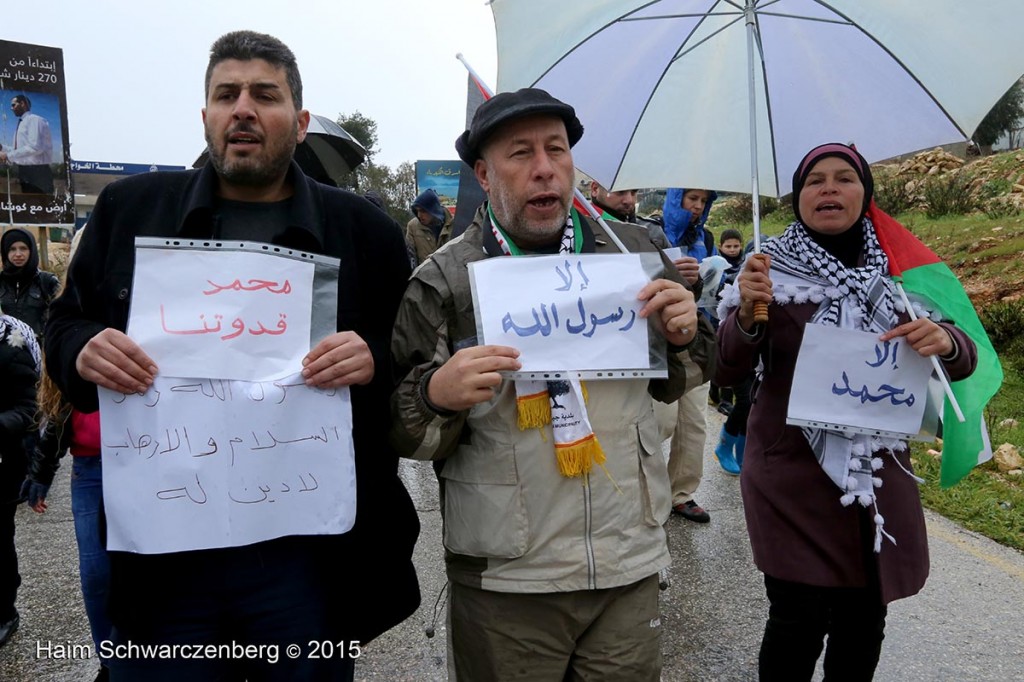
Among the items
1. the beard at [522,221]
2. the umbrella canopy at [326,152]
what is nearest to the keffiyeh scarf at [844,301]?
the beard at [522,221]

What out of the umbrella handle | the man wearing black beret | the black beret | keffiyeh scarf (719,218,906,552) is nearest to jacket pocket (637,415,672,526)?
the man wearing black beret

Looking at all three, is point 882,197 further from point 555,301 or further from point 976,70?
point 555,301

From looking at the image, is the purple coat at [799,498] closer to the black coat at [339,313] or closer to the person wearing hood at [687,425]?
the black coat at [339,313]

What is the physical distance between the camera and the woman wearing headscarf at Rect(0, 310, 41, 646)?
2994 mm

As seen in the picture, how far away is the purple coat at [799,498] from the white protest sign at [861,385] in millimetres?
115

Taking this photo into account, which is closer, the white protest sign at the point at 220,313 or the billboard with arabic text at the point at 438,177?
the white protest sign at the point at 220,313

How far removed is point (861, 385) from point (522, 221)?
1166 mm

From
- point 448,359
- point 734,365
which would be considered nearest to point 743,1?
point 734,365

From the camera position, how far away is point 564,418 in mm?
1781

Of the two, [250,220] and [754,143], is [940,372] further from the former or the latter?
[250,220]

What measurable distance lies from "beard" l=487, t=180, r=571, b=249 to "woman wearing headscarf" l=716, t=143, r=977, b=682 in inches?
26.8

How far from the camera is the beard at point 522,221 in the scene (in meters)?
1.90

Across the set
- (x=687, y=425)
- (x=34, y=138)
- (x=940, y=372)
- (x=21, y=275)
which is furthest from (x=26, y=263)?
(x=940, y=372)

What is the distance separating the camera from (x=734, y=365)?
238cm
